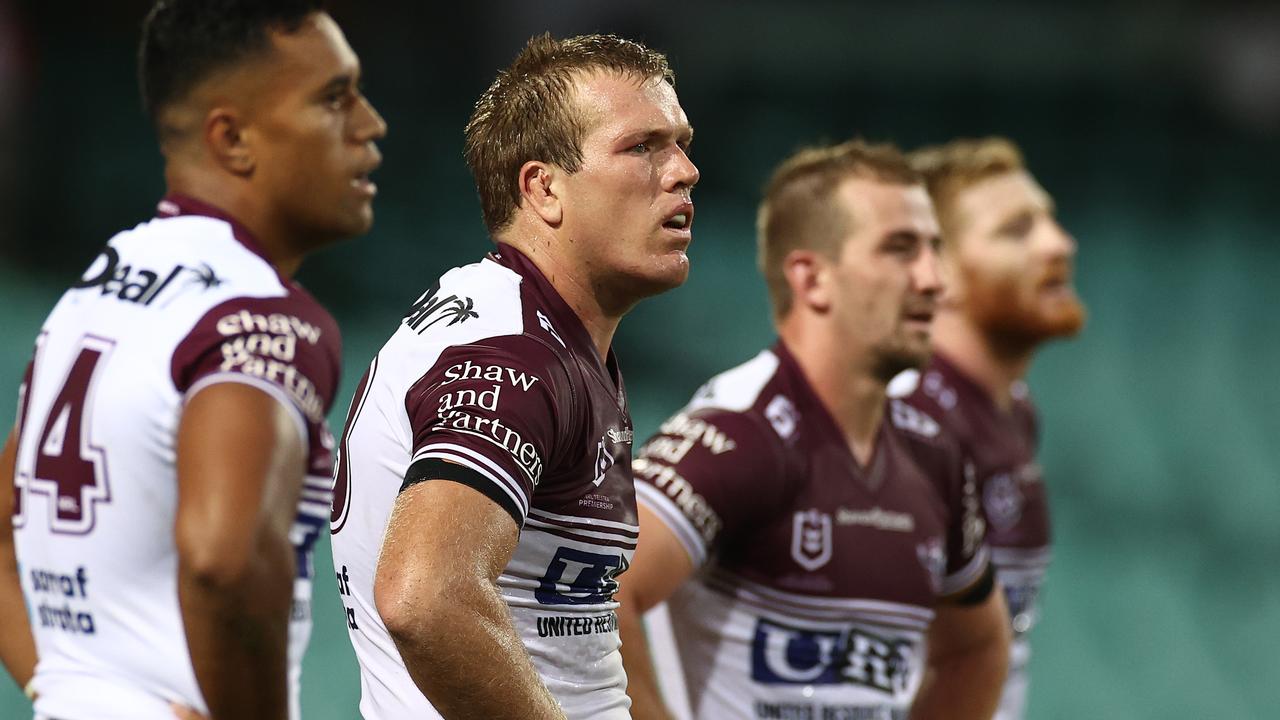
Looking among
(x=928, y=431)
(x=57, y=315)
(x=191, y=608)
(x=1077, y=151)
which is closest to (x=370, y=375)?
(x=191, y=608)

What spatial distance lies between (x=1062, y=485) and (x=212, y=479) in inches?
341

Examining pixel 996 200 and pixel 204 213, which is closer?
pixel 204 213

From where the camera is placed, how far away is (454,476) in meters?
2.11

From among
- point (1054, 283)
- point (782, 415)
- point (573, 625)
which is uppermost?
point (1054, 283)

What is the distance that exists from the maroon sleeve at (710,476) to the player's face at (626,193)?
1.08 metres

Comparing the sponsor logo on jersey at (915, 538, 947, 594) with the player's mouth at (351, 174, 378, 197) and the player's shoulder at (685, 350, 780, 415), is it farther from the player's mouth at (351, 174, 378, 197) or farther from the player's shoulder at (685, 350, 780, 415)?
the player's mouth at (351, 174, 378, 197)

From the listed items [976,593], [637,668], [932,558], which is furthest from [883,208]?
[637,668]

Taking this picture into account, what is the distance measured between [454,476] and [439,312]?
380 mm

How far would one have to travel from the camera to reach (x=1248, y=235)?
1295 centimetres

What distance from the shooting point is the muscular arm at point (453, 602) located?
2.05 m

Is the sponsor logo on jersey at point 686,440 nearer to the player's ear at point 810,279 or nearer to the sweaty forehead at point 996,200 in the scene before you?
the player's ear at point 810,279

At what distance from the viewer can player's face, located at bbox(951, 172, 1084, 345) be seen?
5.52 meters

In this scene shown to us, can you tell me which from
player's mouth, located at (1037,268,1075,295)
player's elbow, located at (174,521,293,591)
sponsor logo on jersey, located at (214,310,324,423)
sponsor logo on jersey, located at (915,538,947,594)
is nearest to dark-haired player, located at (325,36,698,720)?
player's elbow, located at (174,521,293,591)

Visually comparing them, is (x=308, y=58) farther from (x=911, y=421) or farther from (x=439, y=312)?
(x=911, y=421)
